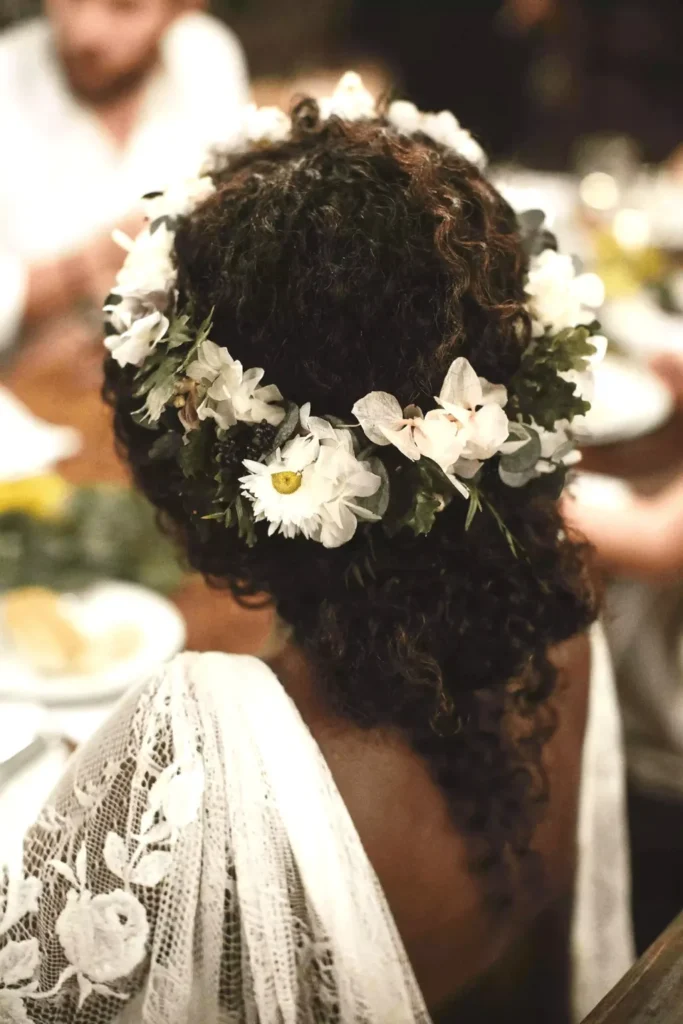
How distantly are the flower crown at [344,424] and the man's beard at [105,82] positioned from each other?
2076 millimetres

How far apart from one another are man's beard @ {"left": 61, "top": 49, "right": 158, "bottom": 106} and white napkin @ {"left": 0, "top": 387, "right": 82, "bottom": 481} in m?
1.27

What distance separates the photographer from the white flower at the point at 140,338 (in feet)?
2.98

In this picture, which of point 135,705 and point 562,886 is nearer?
point 135,705

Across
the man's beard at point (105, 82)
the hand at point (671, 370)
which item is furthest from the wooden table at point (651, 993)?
the man's beard at point (105, 82)

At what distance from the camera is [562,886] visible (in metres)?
1.29

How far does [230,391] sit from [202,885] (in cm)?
44

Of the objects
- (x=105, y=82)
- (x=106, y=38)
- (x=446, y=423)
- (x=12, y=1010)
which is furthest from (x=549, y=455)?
(x=105, y=82)

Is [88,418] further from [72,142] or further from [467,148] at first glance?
[467,148]

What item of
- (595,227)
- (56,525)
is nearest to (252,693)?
(56,525)

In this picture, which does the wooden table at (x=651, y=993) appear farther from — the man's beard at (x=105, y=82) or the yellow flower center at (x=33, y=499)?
the man's beard at (x=105, y=82)

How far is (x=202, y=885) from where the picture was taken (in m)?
0.86

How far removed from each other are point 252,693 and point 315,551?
146 mm

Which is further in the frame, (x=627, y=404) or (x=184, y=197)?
(x=627, y=404)

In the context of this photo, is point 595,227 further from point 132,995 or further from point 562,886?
point 132,995
